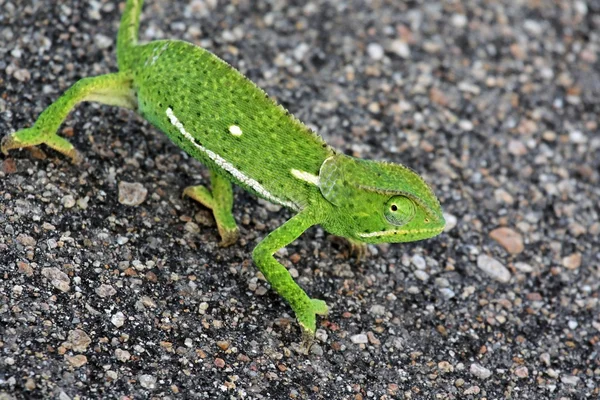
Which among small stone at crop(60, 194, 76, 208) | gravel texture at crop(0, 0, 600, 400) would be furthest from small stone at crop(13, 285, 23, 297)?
small stone at crop(60, 194, 76, 208)

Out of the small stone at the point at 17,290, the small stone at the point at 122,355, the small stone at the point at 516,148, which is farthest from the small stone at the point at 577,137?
the small stone at the point at 17,290

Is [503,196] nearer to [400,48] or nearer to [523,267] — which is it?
[523,267]

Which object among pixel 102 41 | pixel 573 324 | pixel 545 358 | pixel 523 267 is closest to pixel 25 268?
pixel 102 41

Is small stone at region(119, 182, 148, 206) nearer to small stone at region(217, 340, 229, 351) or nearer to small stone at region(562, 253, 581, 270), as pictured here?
small stone at region(217, 340, 229, 351)

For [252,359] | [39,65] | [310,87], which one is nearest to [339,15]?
[310,87]

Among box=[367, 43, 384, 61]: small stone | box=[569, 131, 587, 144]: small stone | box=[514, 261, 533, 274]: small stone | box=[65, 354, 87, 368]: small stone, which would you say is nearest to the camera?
box=[65, 354, 87, 368]: small stone

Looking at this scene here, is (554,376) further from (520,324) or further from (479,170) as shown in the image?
(479,170)
